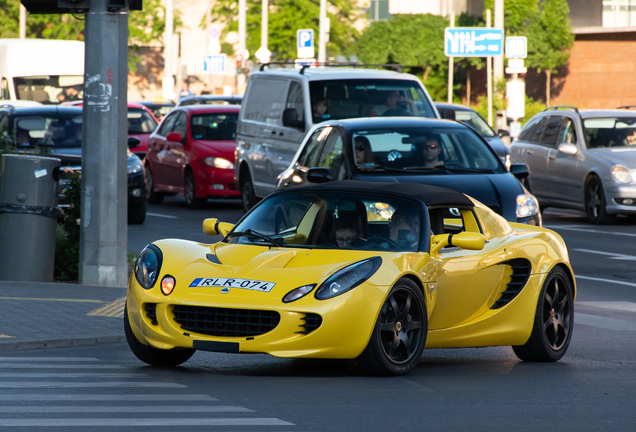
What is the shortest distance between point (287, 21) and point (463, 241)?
59452mm

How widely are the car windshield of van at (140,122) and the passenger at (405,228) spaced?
19.0 m

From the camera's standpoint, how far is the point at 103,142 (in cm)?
1152

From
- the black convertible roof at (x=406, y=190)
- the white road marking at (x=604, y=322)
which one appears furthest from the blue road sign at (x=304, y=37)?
the black convertible roof at (x=406, y=190)

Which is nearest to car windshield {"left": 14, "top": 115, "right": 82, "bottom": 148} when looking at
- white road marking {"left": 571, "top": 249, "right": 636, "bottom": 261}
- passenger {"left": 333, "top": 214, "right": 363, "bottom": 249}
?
white road marking {"left": 571, "top": 249, "right": 636, "bottom": 261}

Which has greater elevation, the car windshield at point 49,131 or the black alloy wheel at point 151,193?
the car windshield at point 49,131

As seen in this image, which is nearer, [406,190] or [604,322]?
[406,190]

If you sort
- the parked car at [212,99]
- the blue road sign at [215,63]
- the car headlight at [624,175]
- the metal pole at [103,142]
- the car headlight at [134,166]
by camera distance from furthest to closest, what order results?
1. the blue road sign at [215,63]
2. the parked car at [212,99]
3. the car headlight at [624,175]
4. the car headlight at [134,166]
5. the metal pole at [103,142]

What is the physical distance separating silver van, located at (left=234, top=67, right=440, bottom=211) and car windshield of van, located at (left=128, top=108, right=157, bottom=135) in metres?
7.71

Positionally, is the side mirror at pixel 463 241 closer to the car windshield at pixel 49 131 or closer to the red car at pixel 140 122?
the car windshield at pixel 49 131

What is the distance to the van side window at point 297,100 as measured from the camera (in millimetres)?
17578

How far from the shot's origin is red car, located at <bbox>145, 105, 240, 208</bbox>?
21.1 meters

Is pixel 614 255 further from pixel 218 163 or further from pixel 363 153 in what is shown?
pixel 218 163

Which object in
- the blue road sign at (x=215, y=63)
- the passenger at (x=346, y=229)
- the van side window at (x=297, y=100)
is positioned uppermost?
the blue road sign at (x=215, y=63)

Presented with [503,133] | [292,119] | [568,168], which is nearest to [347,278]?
[292,119]
